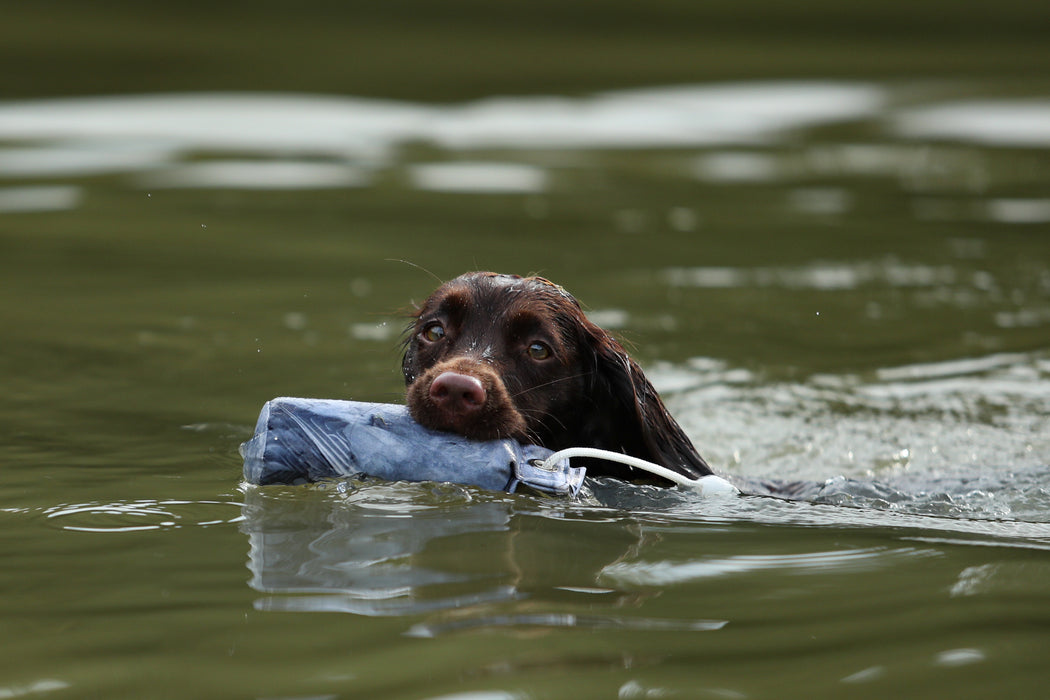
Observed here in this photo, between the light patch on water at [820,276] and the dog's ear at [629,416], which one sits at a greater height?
the light patch on water at [820,276]

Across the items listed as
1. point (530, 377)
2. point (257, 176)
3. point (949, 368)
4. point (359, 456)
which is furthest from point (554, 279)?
point (359, 456)

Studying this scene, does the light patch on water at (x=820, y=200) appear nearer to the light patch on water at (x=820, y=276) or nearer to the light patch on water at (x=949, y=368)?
the light patch on water at (x=820, y=276)

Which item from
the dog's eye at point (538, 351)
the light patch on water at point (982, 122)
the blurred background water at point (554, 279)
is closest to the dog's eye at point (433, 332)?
the dog's eye at point (538, 351)

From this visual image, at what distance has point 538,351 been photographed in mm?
5488

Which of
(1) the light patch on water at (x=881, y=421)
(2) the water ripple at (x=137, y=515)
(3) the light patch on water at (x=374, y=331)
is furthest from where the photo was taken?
(3) the light patch on water at (x=374, y=331)

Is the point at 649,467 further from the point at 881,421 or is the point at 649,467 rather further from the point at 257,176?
the point at 257,176

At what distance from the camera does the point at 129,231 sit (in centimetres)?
1098

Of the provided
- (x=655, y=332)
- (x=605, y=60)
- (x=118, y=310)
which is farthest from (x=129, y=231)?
(x=605, y=60)

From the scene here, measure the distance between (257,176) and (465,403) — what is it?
8730 millimetres

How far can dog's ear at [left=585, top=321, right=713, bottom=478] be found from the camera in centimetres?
574

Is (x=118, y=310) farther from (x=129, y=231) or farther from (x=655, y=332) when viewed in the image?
(x=655, y=332)

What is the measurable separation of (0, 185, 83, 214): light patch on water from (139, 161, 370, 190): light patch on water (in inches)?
27.3

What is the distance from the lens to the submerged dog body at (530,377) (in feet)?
16.0

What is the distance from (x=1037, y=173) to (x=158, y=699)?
42.8 ft
